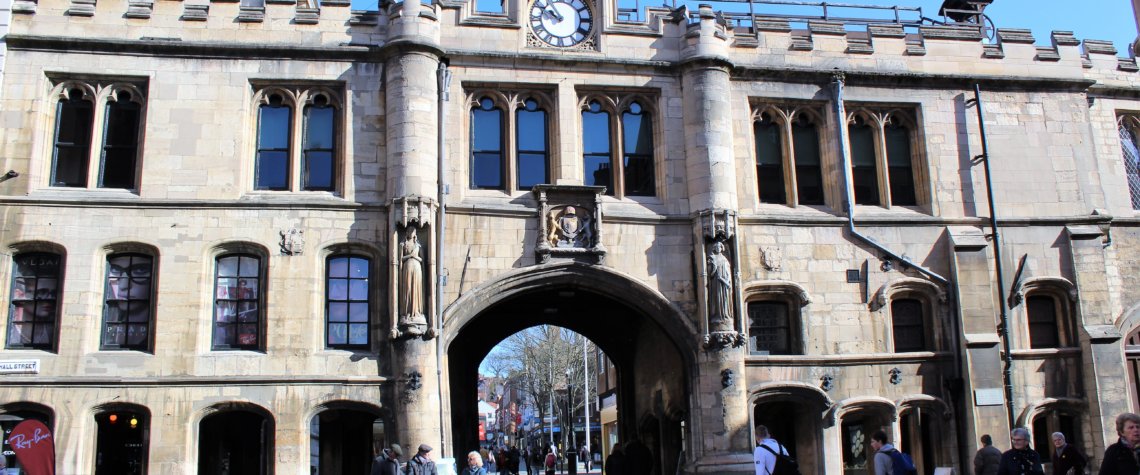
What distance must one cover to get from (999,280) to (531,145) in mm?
10026

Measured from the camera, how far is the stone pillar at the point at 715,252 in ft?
65.2

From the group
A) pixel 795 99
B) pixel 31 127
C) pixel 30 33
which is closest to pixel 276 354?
pixel 31 127

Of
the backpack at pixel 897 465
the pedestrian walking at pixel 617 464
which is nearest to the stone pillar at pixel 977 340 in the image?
the pedestrian walking at pixel 617 464

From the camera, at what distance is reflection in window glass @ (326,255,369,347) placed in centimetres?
1945

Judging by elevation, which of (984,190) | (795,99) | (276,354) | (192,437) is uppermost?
(795,99)

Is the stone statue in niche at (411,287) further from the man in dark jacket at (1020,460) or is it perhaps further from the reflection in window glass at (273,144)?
the man in dark jacket at (1020,460)

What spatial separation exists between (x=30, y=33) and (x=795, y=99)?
15237mm

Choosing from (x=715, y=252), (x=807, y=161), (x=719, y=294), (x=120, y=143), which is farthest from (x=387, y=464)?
(x=807, y=161)

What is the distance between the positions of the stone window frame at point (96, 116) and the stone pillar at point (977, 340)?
53.7 feet

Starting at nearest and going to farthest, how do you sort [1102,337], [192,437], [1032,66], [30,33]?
[192,437]
[30,33]
[1102,337]
[1032,66]

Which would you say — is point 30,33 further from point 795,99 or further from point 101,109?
point 795,99

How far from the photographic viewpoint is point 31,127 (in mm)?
19281

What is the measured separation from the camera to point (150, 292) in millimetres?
19047

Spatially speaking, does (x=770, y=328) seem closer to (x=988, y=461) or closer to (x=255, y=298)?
(x=988, y=461)
